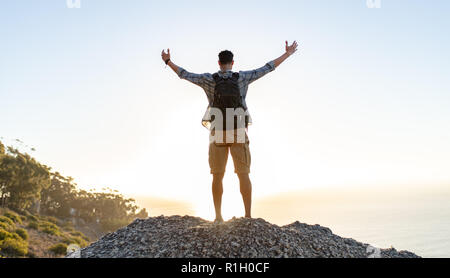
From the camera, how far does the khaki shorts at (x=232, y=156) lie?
6.43 metres

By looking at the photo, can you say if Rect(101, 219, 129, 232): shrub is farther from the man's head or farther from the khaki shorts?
the man's head

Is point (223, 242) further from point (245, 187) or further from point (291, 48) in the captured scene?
point (291, 48)

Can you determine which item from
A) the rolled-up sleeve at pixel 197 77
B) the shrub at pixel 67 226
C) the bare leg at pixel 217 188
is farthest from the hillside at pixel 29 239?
the rolled-up sleeve at pixel 197 77

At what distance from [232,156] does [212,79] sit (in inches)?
57.5

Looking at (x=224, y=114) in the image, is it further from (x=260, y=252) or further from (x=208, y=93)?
(x=260, y=252)

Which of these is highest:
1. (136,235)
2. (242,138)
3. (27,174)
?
(27,174)

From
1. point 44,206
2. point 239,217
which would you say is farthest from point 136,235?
point 44,206

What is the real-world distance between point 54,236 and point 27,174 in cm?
1082

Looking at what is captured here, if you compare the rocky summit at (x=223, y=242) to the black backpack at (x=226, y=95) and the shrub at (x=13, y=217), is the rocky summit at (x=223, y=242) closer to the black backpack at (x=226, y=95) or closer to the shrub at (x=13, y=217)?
the black backpack at (x=226, y=95)
